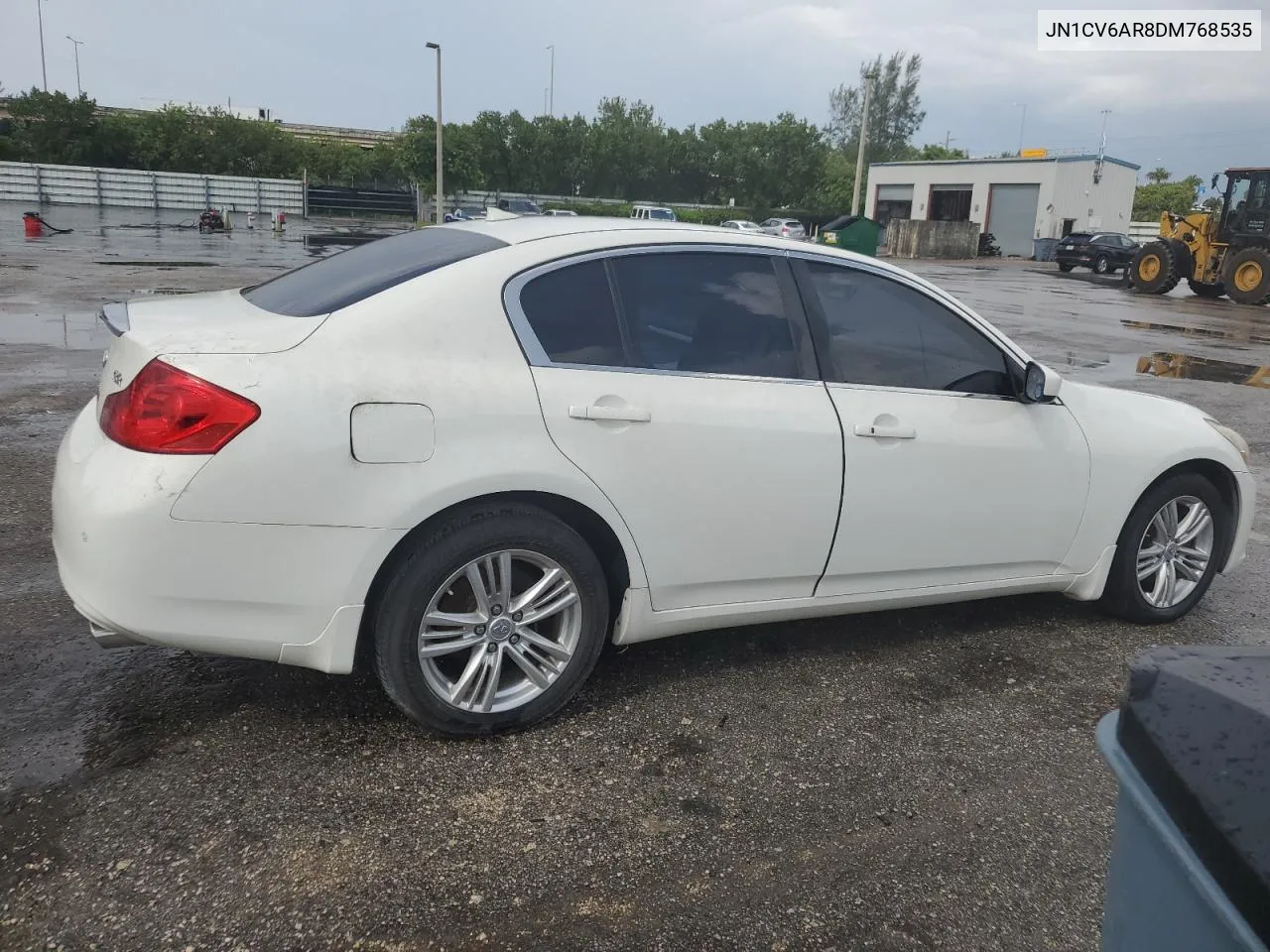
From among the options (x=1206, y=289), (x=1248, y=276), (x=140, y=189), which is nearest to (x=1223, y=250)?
(x=1206, y=289)

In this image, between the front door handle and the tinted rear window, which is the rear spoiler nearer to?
the tinted rear window

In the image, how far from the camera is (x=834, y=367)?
3645 mm

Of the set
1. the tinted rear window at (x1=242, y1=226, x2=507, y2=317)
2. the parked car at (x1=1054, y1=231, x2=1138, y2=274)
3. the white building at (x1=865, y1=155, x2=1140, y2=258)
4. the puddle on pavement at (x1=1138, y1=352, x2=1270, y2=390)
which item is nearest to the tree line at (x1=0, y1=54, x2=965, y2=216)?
the white building at (x1=865, y1=155, x2=1140, y2=258)

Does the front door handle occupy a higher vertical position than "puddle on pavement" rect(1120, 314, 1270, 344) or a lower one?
higher

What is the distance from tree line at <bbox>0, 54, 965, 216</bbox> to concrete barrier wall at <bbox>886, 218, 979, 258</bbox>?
94.0 feet

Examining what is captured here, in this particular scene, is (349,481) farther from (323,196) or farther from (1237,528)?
(323,196)

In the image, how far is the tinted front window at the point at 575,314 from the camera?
3.21 m

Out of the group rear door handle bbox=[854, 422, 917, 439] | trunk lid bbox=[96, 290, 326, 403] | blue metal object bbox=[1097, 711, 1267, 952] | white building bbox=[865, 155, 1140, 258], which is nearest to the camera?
blue metal object bbox=[1097, 711, 1267, 952]

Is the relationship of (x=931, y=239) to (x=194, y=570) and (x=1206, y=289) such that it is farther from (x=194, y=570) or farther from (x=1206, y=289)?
(x=194, y=570)

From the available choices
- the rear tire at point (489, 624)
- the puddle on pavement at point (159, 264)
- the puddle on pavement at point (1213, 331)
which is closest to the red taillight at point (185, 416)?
the rear tire at point (489, 624)

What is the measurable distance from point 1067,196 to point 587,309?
195 ft

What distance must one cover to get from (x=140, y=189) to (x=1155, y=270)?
4688cm

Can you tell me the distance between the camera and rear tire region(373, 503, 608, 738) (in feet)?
9.75

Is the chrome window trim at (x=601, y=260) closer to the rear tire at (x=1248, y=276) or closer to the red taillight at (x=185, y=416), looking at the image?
the red taillight at (x=185, y=416)
